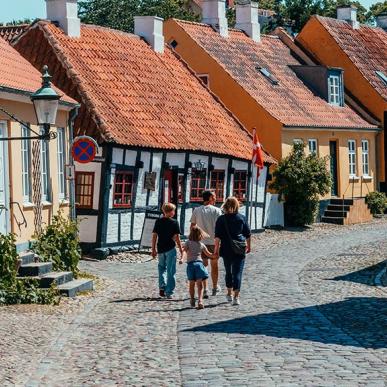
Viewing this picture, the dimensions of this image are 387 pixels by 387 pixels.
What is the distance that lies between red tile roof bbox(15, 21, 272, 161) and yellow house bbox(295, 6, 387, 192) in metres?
10.1

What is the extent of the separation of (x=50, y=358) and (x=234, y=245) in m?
5.14

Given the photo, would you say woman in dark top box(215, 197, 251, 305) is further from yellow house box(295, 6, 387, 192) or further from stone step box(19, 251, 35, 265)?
yellow house box(295, 6, 387, 192)

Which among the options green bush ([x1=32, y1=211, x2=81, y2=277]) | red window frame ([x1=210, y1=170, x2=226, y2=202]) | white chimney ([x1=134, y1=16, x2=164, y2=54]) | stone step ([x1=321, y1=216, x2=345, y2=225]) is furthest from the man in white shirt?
stone step ([x1=321, y1=216, x2=345, y2=225])

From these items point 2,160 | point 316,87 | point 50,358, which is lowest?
point 50,358

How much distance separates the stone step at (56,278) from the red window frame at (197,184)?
39.5ft

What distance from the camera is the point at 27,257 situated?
2070 cm

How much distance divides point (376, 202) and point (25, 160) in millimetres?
22901

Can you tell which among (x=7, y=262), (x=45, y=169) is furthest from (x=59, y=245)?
(x=7, y=262)

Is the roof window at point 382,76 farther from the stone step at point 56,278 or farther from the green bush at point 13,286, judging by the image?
the green bush at point 13,286

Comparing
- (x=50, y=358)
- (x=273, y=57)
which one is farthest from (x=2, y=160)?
(x=273, y=57)

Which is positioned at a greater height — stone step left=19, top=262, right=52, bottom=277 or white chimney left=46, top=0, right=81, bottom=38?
white chimney left=46, top=0, right=81, bottom=38

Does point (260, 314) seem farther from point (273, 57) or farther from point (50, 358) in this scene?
point (273, 57)

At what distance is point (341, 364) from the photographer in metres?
12.0

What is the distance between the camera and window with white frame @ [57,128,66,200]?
2584cm
